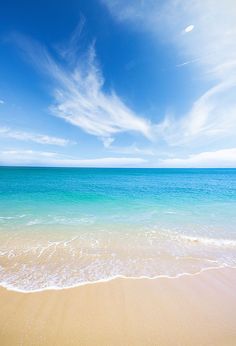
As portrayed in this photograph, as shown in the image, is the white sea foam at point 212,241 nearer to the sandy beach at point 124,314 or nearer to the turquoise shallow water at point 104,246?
the turquoise shallow water at point 104,246

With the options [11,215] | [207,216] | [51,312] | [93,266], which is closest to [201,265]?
[93,266]

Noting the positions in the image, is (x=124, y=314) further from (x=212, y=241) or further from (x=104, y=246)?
(x=212, y=241)

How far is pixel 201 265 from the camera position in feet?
17.9

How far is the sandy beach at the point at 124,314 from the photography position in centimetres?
293

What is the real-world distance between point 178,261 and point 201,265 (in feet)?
2.45

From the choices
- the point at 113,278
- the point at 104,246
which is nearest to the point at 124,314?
the point at 113,278

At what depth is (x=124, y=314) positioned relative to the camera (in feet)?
11.3

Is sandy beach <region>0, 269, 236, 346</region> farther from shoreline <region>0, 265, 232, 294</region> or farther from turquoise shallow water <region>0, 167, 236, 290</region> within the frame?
turquoise shallow water <region>0, 167, 236, 290</region>

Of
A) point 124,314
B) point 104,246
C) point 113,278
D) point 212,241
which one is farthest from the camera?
point 212,241

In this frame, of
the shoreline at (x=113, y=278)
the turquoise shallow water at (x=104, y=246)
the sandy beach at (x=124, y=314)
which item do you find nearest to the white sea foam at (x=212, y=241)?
the turquoise shallow water at (x=104, y=246)

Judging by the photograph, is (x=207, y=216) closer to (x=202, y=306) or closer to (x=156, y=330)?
(x=202, y=306)

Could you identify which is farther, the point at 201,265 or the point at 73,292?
the point at 201,265

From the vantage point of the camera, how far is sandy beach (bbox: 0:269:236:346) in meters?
2.93

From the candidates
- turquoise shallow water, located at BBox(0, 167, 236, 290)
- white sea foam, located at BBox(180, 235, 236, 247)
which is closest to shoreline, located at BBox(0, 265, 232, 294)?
turquoise shallow water, located at BBox(0, 167, 236, 290)
